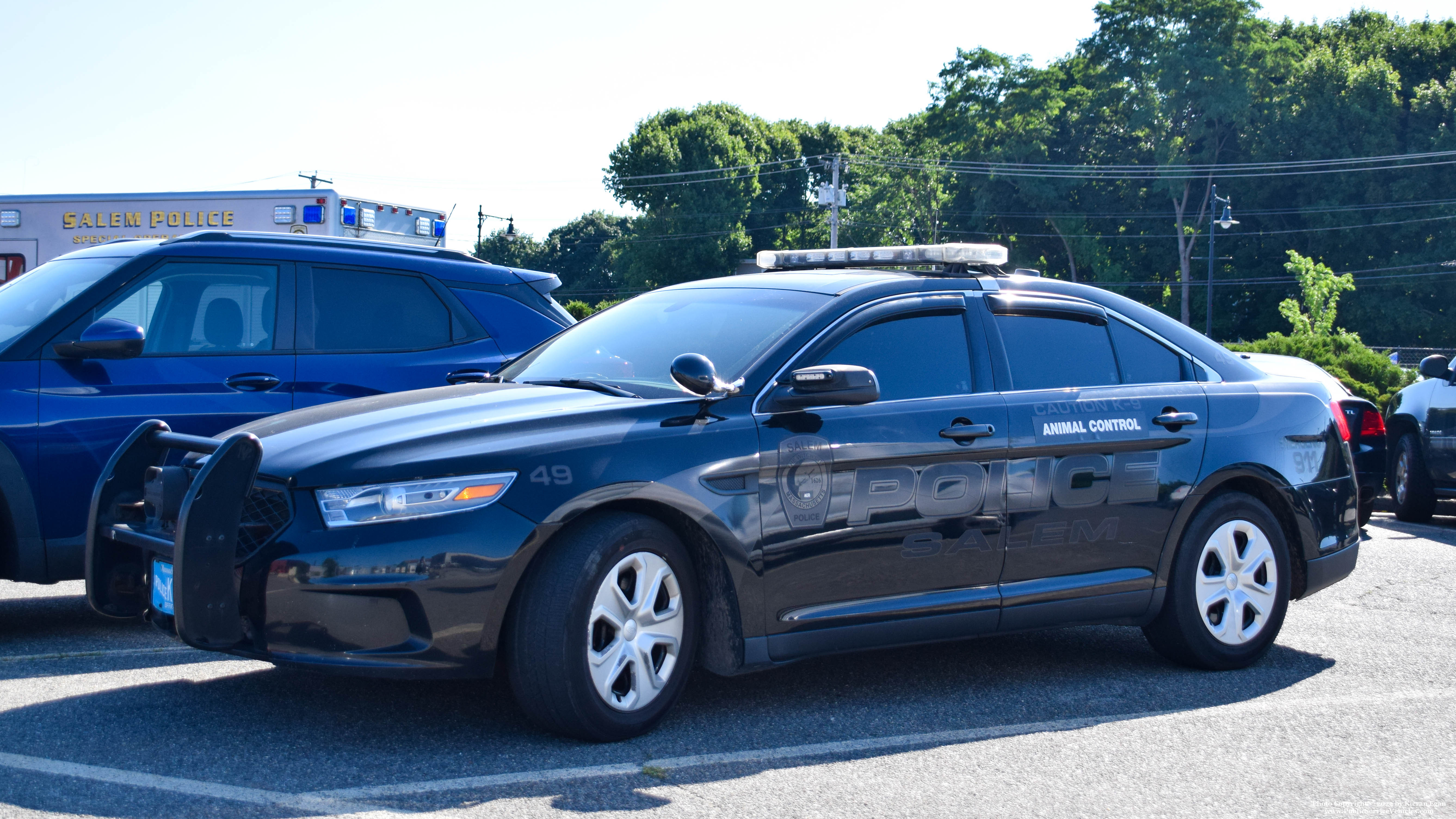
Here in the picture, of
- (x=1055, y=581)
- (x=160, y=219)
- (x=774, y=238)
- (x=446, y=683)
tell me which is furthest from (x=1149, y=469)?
(x=774, y=238)

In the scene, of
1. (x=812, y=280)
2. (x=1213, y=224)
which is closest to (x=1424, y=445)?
(x=812, y=280)

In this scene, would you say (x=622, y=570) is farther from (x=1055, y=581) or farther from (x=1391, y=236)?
(x=1391, y=236)

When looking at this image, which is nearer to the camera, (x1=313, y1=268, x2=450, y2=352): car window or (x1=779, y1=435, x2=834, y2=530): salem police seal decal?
(x1=779, y1=435, x2=834, y2=530): salem police seal decal

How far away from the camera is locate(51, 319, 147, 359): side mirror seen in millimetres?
5727

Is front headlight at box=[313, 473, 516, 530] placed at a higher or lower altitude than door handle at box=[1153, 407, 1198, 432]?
lower

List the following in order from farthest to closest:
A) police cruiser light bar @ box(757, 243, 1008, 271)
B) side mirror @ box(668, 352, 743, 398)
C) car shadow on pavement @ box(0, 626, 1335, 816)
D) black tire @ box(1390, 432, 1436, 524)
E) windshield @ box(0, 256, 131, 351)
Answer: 1. black tire @ box(1390, 432, 1436, 524)
2. windshield @ box(0, 256, 131, 351)
3. police cruiser light bar @ box(757, 243, 1008, 271)
4. side mirror @ box(668, 352, 743, 398)
5. car shadow on pavement @ box(0, 626, 1335, 816)

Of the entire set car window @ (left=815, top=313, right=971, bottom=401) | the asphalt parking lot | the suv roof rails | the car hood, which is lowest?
the asphalt parking lot

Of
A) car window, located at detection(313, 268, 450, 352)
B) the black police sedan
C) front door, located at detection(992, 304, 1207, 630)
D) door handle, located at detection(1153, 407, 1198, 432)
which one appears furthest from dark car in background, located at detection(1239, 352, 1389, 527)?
car window, located at detection(313, 268, 450, 352)

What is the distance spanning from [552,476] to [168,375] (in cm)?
281

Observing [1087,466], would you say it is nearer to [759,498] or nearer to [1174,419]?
[1174,419]

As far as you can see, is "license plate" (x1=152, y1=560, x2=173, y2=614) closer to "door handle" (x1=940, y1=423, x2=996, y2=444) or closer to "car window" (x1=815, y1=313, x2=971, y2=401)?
"car window" (x1=815, y1=313, x2=971, y2=401)

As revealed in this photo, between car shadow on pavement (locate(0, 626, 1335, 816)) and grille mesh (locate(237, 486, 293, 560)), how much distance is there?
65 centimetres

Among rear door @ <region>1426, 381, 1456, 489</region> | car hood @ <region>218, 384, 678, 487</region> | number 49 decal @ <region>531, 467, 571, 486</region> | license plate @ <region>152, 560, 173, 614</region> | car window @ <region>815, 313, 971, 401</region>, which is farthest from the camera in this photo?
rear door @ <region>1426, 381, 1456, 489</region>

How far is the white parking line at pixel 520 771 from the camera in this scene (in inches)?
143
